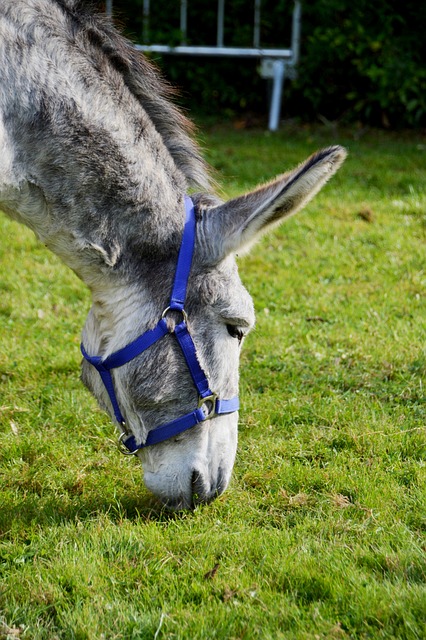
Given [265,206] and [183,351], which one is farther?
[183,351]

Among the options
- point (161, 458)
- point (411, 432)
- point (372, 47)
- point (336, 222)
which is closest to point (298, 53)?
point (372, 47)

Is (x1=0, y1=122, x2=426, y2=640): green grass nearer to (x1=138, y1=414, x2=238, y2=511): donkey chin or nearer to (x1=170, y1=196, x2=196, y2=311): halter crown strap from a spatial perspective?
(x1=138, y1=414, x2=238, y2=511): donkey chin

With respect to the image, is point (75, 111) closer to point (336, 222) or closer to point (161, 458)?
point (161, 458)

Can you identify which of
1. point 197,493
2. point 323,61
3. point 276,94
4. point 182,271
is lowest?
point 197,493

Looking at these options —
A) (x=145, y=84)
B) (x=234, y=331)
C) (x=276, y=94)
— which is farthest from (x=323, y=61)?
(x=234, y=331)

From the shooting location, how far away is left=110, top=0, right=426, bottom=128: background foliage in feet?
33.1

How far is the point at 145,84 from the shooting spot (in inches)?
127

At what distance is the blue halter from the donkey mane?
221 mm

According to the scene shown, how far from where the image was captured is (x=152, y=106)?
322cm

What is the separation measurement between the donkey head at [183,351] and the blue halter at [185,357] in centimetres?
1

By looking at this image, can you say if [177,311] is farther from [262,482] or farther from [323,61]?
[323,61]

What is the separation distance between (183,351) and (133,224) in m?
0.50

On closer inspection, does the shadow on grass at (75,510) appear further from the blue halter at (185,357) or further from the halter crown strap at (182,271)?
the halter crown strap at (182,271)

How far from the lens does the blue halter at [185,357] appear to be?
2.99 metres
